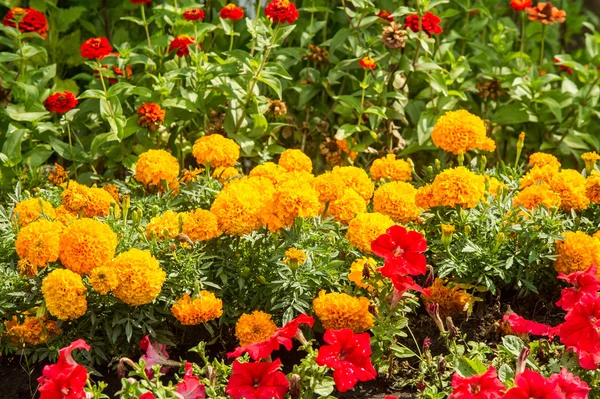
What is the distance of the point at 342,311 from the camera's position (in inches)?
111

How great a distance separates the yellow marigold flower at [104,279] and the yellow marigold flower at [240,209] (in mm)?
395

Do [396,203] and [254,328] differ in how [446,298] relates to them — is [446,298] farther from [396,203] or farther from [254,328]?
[254,328]

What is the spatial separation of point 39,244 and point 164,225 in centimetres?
43

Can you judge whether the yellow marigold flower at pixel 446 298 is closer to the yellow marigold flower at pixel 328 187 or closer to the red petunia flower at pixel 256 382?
the yellow marigold flower at pixel 328 187

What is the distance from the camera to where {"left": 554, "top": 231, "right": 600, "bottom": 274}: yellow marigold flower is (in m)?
3.07

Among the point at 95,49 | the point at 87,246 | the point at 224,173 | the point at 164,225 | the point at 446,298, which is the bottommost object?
the point at 446,298

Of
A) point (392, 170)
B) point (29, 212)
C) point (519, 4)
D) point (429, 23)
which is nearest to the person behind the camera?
point (29, 212)

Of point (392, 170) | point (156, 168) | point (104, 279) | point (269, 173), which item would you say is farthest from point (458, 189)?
point (104, 279)

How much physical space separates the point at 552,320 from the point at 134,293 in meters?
1.52

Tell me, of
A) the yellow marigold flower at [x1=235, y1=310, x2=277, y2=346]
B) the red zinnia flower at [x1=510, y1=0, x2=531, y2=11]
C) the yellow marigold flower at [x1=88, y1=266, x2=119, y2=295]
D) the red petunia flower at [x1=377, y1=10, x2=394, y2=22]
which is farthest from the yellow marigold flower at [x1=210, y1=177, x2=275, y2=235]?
the red zinnia flower at [x1=510, y1=0, x2=531, y2=11]

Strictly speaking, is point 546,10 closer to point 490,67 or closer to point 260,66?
point 490,67

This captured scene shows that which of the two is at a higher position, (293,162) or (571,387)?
(571,387)

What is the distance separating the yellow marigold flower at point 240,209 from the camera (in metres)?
2.92

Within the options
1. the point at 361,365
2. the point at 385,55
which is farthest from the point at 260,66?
the point at 361,365
